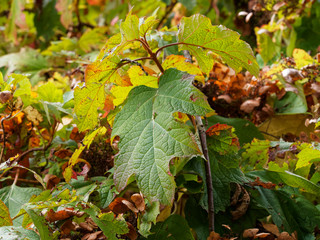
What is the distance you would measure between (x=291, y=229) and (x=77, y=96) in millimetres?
488

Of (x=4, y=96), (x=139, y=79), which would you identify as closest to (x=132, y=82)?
(x=139, y=79)

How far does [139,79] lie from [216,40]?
159mm

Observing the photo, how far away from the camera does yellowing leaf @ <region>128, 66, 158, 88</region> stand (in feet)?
2.07

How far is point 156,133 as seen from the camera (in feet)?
1.76

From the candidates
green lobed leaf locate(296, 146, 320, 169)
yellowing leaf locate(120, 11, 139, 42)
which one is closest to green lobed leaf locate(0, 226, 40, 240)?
yellowing leaf locate(120, 11, 139, 42)

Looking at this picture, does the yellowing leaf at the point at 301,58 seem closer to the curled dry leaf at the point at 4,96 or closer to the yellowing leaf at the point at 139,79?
the yellowing leaf at the point at 139,79

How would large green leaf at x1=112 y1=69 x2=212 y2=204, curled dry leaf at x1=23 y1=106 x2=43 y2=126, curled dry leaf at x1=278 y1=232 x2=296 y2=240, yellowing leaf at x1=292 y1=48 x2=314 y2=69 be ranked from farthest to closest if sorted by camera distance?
yellowing leaf at x1=292 y1=48 x2=314 y2=69
curled dry leaf at x1=23 y1=106 x2=43 y2=126
curled dry leaf at x1=278 y1=232 x2=296 y2=240
large green leaf at x1=112 y1=69 x2=212 y2=204

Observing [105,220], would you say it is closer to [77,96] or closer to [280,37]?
[77,96]

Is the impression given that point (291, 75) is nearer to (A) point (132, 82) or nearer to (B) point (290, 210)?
(B) point (290, 210)

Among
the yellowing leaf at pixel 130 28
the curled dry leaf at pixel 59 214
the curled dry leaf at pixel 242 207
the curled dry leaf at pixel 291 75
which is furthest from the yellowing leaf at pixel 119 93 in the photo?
the curled dry leaf at pixel 291 75

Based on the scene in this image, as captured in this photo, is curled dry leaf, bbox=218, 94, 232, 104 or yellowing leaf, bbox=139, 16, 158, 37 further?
curled dry leaf, bbox=218, 94, 232, 104

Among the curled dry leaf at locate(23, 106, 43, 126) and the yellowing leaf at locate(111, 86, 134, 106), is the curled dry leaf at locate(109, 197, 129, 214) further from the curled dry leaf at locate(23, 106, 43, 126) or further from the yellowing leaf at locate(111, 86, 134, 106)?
the curled dry leaf at locate(23, 106, 43, 126)

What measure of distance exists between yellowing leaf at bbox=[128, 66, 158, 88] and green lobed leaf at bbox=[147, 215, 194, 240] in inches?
10.4

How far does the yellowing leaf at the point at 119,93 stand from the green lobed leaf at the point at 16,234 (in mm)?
264
